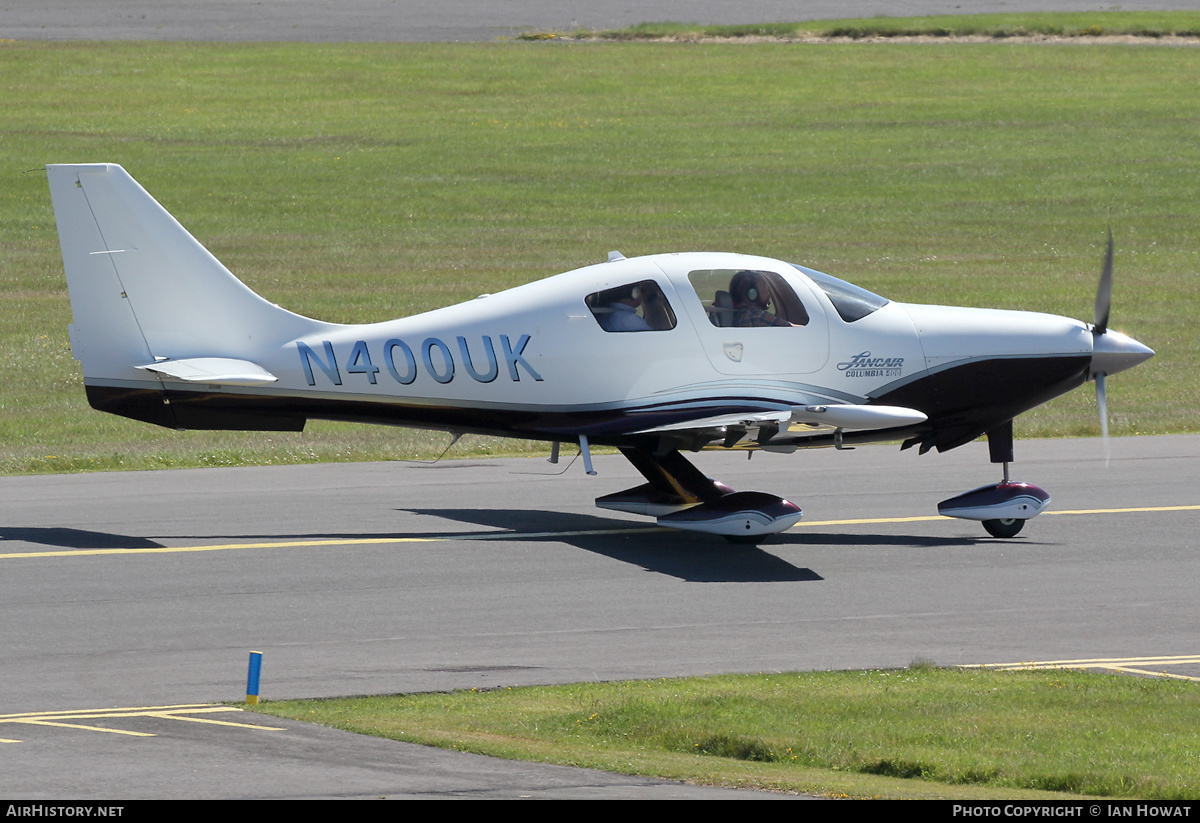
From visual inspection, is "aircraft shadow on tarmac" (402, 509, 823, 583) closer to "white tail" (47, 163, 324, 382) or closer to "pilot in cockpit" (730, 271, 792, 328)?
"pilot in cockpit" (730, 271, 792, 328)

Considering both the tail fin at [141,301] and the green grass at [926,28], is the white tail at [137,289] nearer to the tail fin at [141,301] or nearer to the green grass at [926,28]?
the tail fin at [141,301]

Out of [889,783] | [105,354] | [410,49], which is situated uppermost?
[410,49]

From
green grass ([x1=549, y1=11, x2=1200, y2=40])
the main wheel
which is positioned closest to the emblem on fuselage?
the main wheel

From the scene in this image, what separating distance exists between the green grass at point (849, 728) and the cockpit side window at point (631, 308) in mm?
4833

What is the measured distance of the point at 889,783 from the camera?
27.0ft

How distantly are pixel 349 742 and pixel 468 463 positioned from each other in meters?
10.5

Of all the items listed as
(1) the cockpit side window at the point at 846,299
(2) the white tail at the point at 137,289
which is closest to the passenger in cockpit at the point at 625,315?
(1) the cockpit side window at the point at 846,299

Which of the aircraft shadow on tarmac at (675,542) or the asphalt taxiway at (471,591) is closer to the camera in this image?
the asphalt taxiway at (471,591)

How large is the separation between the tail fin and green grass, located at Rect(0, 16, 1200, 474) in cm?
465

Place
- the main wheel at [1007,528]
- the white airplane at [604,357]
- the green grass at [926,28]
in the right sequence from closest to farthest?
the white airplane at [604,357] → the main wheel at [1007,528] → the green grass at [926,28]

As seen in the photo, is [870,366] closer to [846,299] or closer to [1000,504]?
[846,299]

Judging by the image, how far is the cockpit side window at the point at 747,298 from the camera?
1458 centimetres

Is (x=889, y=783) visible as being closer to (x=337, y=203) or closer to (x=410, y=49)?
(x=337, y=203)
